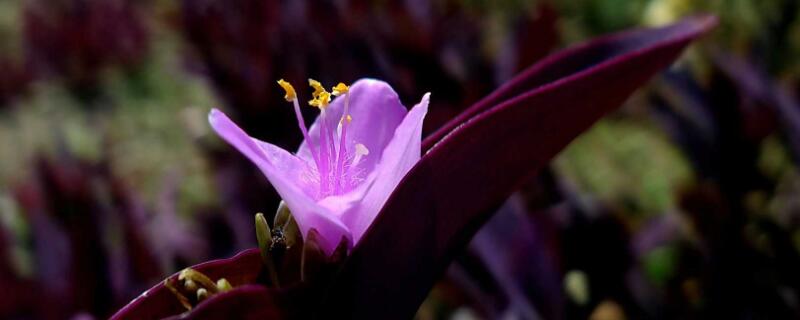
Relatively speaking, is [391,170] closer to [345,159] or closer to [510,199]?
[345,159]

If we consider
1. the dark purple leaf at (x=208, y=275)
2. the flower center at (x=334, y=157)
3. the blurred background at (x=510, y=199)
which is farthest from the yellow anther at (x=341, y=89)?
the blurred background at (x=510, y=199)

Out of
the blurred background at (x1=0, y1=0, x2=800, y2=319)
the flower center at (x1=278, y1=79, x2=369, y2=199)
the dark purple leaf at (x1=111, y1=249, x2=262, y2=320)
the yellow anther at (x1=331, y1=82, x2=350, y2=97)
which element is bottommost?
the blurred background at (x1=0, y1=0, x2=800, y2=319)

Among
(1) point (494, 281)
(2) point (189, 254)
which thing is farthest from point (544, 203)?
(2) point (189, 254)

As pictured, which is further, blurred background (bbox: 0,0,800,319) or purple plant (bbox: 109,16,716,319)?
blurred background (bbox: 0,0,800,319)

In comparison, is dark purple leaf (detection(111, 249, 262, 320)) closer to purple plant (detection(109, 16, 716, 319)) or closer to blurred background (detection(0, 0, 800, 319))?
purple plant (detection(109, 16, 716, 319))

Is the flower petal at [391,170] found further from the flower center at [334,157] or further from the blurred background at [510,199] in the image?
the blurred background at [510,199]

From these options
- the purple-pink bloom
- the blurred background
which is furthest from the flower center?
the blurred background
